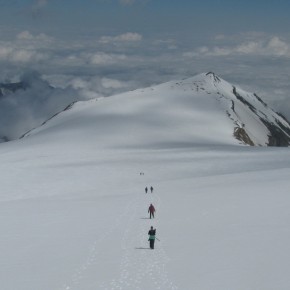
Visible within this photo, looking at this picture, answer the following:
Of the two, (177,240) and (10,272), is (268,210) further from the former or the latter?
(10,272)

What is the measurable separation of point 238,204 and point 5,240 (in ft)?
50.2

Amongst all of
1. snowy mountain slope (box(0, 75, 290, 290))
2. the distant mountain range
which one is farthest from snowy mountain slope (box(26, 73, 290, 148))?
snowy mountain slope (box(0, 75, 290, 290))

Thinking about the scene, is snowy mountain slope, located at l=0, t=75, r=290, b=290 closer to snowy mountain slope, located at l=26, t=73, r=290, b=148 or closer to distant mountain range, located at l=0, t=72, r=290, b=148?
distant mountain range, located at l=0, t=72, r=290, b=148

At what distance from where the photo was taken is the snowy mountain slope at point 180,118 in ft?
354

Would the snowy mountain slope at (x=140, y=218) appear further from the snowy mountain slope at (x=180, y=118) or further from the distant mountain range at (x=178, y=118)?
the snowy mountain slope at (x=180, y=118)

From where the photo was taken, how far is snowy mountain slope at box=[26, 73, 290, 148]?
108 meters

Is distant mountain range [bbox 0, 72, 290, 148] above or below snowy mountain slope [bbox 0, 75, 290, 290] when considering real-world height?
above

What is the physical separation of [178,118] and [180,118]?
525 mm

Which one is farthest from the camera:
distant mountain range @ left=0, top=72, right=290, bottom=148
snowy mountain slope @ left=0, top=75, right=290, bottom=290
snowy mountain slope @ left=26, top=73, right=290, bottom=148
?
snowy mountain slope @ left=26, top=73, right=290, bottom=148

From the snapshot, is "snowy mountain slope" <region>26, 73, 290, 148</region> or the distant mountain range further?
"snowy mountain slope" <region>26, 73, 290, 148</region>

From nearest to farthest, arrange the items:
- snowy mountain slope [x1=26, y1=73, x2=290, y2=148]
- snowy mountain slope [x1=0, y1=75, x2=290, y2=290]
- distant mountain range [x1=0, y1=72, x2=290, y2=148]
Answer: snowy mountain slope [x1=0, y1=75, x2=290, y2=290] < distant mountain range [x1=0, y1=72, x2=290, y2=148] < snowy mountain slope [x1=26, y1=73, x2=290, y2=148]

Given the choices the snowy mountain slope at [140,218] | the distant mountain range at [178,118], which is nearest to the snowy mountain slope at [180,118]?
the distant mountain range at [178,118]

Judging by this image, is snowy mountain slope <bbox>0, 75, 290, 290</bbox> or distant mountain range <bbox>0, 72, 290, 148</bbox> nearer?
snowy mountain slope <bbox>0, 75, 290, 290</bbox>

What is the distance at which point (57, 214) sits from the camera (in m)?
35.9
